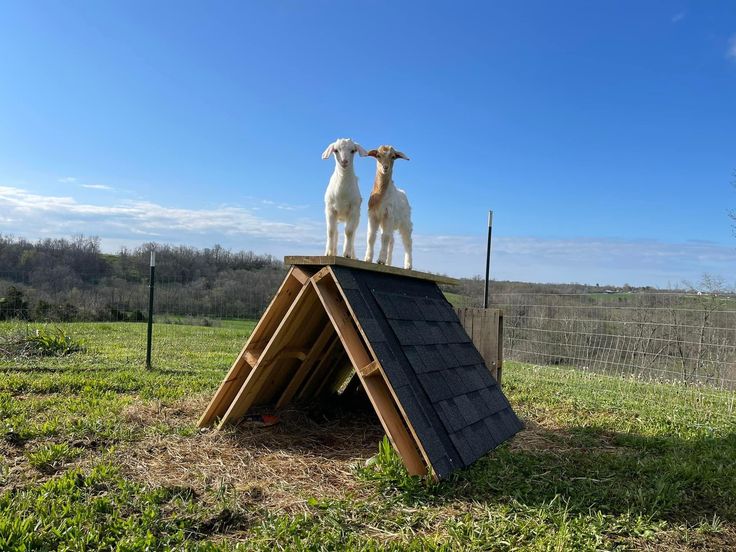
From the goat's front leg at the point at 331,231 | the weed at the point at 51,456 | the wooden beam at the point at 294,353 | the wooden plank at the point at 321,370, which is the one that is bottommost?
the weed at the point at 51,456

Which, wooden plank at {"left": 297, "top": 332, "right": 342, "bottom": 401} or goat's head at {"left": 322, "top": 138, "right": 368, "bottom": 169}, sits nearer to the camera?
goat's head at {"left": 322, "top": 138, "right": 368, "bottom": 169}

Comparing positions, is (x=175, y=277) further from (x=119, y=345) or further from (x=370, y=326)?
(x=370, y=326)

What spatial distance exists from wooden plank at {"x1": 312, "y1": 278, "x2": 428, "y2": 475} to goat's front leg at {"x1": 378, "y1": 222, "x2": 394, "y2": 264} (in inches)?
43.0

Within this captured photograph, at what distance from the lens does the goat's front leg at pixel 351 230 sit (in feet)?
15.4

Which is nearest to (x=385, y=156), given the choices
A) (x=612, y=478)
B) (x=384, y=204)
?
(x=384, y=204)

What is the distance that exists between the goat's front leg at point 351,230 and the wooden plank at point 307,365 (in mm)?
711

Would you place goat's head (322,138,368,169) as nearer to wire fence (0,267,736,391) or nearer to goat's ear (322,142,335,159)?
goat's ear (322,142,335,159)

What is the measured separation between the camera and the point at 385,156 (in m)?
4.89

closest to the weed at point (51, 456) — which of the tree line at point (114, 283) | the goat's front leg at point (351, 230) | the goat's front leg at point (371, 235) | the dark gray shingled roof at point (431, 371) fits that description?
the dark gray shingled roof at point (431, 371)

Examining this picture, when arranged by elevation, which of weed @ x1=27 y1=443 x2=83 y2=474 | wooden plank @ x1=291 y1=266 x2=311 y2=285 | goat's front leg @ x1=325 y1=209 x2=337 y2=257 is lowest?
weed @ x1=27 y1=443 x2=83 y2=474

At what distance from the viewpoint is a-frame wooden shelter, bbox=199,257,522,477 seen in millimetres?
3701

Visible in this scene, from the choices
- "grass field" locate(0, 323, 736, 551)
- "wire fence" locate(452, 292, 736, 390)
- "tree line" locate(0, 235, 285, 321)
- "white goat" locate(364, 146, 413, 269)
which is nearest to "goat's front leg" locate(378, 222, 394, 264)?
→ "white goat" locate(364, 146, 413, 269)

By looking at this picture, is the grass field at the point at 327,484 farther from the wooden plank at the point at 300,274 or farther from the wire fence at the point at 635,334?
the wire fence at the point at 635,334

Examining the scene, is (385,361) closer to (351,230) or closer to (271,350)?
(271,350)
